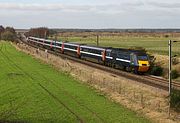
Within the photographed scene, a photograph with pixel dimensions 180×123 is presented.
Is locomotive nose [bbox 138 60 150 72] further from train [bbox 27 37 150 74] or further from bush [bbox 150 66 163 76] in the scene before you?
bush [bbox 150 66 163 76]

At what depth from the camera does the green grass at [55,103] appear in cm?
2389

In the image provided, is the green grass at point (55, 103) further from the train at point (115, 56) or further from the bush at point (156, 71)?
the bush at point (156, 71)

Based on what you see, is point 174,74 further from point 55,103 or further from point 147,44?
point 147,44

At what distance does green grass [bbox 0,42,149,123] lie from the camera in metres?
23.9

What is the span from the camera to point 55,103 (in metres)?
28.6

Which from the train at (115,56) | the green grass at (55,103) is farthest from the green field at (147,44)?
the green grass at (55,103)

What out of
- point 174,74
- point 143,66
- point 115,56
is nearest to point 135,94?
point 143,66

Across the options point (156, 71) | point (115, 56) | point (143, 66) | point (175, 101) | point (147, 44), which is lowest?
point (156, 71)

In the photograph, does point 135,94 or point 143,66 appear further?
point 143,66

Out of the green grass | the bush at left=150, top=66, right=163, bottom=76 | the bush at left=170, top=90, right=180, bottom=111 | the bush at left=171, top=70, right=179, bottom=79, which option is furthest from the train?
the bush at left=170, top=90, right=180, bottom=111

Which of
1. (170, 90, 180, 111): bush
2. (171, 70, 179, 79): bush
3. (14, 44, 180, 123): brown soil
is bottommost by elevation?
(171, 70, 179, 79): bush

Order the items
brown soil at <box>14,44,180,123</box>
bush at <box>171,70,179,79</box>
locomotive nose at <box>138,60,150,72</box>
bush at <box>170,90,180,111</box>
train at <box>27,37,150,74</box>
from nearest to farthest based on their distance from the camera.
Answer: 1. brown soil at <box>14,44,180,123</box>
2. bush at <box>170,90,180,111</box>
3. locomotive nose at <box>138,60,150,72</box>
4. train at <box>27,37,150,74</box>
5. bush at <box>171,70,179,79</box>

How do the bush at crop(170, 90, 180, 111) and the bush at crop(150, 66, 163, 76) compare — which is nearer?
the bush at crop(170, 90, 180, 111)

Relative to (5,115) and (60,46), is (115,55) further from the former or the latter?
(60,46)
